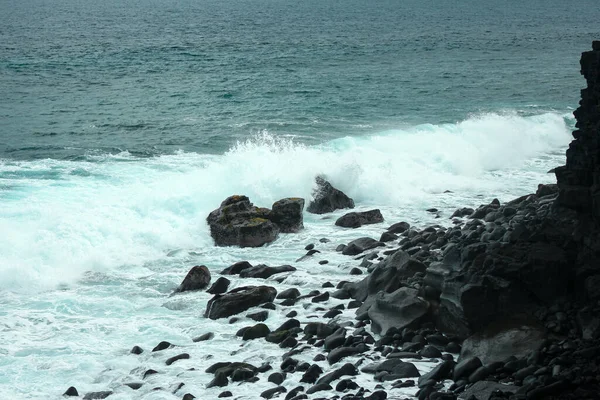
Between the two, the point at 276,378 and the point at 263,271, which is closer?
the point at 276,378

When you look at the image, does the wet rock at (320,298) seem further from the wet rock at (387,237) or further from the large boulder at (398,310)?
the wet rock at (387,237)

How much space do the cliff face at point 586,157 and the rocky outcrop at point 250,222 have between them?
882 cm

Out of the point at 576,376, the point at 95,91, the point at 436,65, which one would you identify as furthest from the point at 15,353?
the point at 436,65

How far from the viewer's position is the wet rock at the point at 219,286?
16.5 m

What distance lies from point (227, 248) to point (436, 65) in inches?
1430

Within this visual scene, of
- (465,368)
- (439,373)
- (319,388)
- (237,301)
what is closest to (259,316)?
(237,301)

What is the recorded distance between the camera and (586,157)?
12.8 m

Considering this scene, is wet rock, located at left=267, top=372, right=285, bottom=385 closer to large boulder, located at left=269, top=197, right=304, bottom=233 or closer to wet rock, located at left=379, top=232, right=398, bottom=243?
wet rock, located at left=379, top=232, right=398, bottom=243

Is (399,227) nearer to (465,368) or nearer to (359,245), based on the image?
(359,245)

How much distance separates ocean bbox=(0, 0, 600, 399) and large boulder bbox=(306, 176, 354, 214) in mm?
650

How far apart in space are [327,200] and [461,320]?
10804mm

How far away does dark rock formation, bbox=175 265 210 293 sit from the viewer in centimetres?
1683

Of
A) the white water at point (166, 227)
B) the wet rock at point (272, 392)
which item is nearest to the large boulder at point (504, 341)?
the wet rock at point (272, 392)

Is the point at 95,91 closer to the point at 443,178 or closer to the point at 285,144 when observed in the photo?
the point at 285,144
